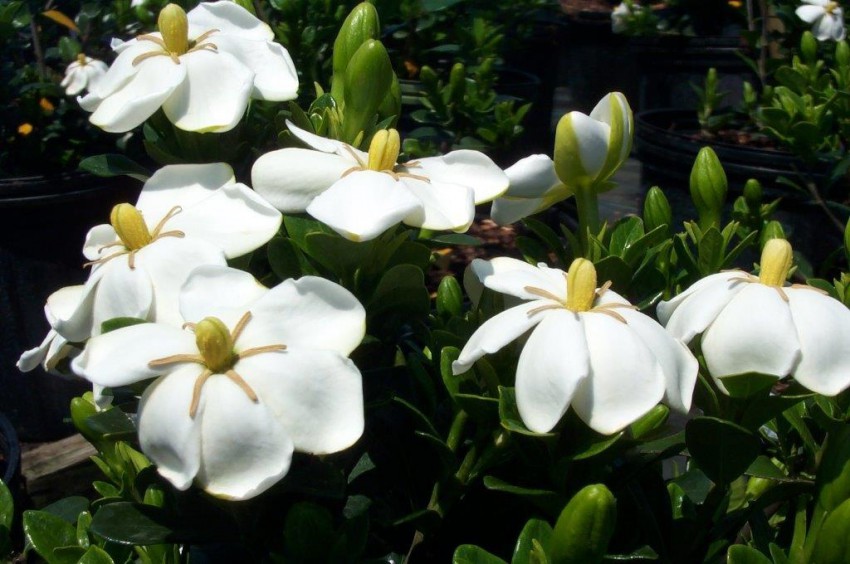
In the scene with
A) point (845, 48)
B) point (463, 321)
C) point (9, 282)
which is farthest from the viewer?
point (9, 282)

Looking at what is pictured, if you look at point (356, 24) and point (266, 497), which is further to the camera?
point (356, 24)

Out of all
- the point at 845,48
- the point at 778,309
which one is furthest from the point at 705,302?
the point at 845,48

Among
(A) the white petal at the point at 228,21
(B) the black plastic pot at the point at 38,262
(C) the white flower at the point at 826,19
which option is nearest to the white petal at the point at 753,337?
(A) the white petal at the point at 228,21

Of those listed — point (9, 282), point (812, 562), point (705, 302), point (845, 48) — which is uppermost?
point (705, 302)

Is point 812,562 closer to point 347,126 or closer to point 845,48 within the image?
point 347,126

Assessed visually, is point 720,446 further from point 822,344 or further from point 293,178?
point 293,178

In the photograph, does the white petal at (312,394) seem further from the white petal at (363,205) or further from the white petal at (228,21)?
the white petal at (228,21)

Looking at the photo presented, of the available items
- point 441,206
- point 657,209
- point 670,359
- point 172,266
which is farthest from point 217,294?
point 657,209
